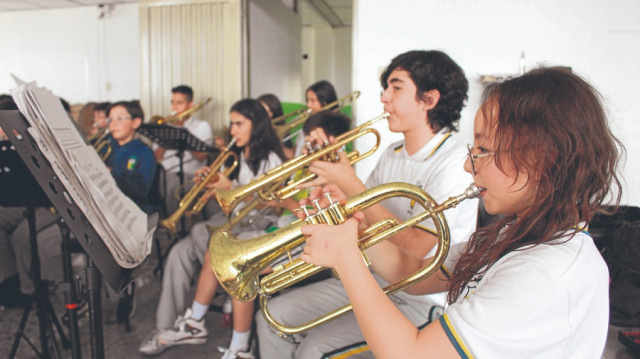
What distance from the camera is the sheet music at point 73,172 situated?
1.05 metres

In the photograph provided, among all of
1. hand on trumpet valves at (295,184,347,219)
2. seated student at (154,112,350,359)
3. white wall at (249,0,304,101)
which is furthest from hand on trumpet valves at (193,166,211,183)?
white wall at (249,0,304,101)

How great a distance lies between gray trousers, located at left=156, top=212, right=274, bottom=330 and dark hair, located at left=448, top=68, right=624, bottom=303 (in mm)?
1593

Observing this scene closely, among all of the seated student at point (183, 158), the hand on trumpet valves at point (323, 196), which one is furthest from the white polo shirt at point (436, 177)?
the seated student at point (183, 158)

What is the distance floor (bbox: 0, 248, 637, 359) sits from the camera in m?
2.29

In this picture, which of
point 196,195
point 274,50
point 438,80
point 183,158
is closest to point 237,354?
point 196,195

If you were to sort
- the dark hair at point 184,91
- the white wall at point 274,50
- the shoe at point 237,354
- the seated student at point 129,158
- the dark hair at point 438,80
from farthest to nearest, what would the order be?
the white wall at point 274,50, the dark hair at point 184,91, the seated student at point 129,158, the shoe at point 237,354, the dark hair at point 438,80

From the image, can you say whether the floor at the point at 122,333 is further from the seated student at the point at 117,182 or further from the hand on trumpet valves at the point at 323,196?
the hand on trumpet valves at the point at 323,196

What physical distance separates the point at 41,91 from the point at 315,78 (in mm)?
9399

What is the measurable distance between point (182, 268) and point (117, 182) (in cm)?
63

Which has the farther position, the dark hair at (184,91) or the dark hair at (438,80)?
the dark hair at (184,91)

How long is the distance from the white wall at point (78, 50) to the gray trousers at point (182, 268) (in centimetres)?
528

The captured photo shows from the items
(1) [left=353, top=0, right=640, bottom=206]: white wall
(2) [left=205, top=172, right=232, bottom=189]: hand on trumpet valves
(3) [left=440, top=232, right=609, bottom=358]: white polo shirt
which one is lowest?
(2) [left=205, top=172, right=232, bottom=189]: hand on trumpet valves

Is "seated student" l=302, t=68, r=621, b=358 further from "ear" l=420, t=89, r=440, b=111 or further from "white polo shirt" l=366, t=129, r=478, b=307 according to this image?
"ear" l=420, t=89, r=440, b=111

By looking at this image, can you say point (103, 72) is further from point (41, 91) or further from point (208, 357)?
point (41, 91)
